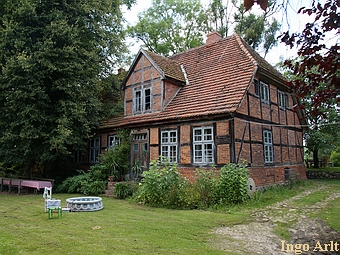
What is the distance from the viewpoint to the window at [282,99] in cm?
1550

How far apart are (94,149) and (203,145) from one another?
351 inches

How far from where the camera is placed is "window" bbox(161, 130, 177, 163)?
13.1 m

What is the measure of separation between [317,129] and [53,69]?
1782 centimetres

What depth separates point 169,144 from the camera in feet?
43.5

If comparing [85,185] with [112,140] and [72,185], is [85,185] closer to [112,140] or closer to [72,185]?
[72,185]

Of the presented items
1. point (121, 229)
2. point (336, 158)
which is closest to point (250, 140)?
point (121, 229)

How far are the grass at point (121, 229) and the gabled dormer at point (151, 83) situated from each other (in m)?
6.34

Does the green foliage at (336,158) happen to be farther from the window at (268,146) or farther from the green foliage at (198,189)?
the green foliage at (198,189)

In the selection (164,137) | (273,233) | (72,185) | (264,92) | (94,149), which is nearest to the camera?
(273,233)

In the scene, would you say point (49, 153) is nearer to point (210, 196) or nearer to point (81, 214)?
point (81, 214)

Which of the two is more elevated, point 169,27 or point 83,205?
point 169,27

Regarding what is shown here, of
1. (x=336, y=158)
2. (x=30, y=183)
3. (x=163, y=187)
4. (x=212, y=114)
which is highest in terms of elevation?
(x=212, y=114)

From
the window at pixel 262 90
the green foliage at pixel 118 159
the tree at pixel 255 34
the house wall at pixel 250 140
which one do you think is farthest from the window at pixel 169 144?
the tree at pixel 255 34

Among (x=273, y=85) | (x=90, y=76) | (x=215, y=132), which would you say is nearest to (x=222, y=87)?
(x=215, y=132)
